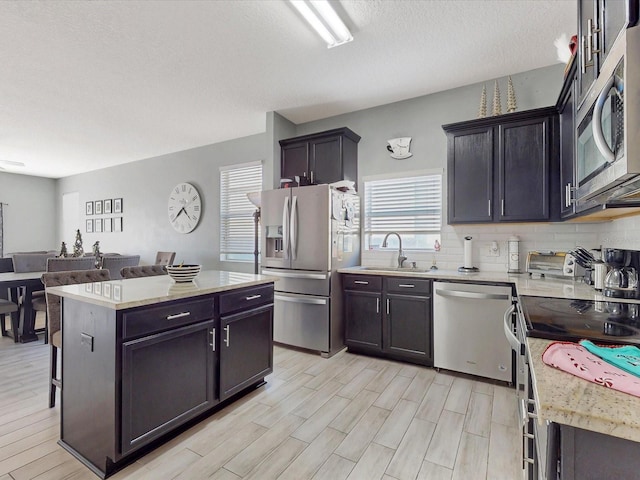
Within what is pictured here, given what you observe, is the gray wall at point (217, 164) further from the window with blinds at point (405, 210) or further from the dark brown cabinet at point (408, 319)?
the dark brown cabinet at point (408, 319)

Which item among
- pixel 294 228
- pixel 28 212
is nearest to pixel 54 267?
pixel 294 228

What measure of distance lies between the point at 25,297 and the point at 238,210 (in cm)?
278

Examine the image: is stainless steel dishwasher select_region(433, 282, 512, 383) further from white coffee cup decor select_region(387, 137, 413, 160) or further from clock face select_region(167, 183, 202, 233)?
clock face select_region(167, 183, 202, 233)

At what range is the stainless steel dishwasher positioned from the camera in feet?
8.70

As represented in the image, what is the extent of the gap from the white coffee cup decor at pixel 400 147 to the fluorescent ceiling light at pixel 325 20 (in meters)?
1.44

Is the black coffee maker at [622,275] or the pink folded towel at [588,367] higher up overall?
the black coffee maker at [622,275]

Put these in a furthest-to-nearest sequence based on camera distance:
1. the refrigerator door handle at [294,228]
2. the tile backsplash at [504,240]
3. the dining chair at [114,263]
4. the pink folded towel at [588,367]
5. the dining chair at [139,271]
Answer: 1. the dining chair at [114,263]
2. the refrigerator door handle at [294,228]
3. the dining chair at [139,271]
4. the tile backsplash at [504,240]
5. the pink folded towel at [588,367]

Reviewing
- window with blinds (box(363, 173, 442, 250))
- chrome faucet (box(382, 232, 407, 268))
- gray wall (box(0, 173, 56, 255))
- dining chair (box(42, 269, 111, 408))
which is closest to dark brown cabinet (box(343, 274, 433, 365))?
chrome faucet (box(382, 232, 407, 268))

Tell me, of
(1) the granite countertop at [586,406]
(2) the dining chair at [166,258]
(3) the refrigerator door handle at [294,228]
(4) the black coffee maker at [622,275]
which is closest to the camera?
(1) the granite countertop at [586,406]

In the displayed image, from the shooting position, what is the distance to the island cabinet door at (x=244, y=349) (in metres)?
2.22

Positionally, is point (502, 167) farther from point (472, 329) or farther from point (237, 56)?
point (237, 56)

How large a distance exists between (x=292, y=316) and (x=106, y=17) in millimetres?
3079

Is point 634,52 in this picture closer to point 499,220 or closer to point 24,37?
point 499,220

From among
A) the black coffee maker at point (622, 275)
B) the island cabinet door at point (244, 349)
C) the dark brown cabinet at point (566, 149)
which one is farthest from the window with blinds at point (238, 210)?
the black coffee maker at point (622, 275)
